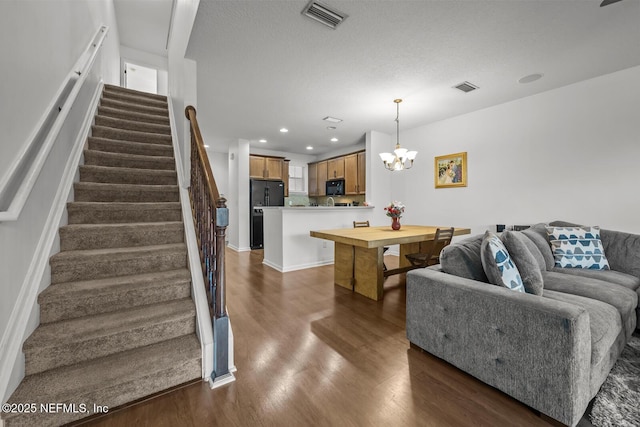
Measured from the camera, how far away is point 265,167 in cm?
677

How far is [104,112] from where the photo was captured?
3.52m

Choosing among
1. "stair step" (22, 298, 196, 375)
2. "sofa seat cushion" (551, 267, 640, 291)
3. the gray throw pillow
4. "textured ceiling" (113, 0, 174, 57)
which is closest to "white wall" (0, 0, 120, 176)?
"stair step" (22, 298, 196, 375)

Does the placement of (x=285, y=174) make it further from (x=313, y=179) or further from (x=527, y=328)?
(x=527, y=328)

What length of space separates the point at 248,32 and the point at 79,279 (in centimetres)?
243

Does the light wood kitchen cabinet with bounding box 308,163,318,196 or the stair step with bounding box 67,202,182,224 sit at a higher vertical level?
the light wood kitchen cabinet with bounding box 308,163,318,196

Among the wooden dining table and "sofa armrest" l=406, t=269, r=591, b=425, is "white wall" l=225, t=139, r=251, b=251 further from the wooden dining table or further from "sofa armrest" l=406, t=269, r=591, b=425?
"sofa armrest" l=406, t=269, r=591, b=425

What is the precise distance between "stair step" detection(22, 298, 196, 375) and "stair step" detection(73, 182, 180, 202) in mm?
1273

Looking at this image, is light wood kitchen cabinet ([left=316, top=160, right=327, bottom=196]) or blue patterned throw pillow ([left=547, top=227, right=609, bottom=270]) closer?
blue patterned throw pillow ([left=547, top=227, right=609, bottom=270])

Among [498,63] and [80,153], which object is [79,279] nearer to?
[80,153]

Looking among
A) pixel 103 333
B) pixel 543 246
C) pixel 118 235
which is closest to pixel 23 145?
pixel 118 235

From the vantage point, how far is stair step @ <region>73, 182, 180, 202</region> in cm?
236

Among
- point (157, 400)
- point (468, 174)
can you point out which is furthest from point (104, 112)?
point (468, 174)

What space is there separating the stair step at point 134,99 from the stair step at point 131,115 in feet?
1.83

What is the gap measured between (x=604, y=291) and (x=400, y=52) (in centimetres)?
267
